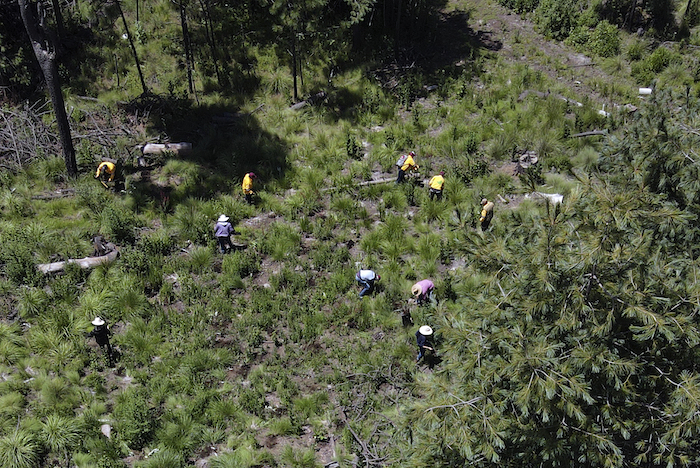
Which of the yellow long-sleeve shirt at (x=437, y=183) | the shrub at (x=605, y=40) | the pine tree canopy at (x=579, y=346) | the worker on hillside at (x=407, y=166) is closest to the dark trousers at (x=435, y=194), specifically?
the yellow long-sleeve shirt at (x=437, y=183)

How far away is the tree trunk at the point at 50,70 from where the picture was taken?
12484 millimetres

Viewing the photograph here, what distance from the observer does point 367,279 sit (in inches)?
424

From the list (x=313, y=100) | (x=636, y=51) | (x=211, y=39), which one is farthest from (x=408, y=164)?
(x=211, y=39)

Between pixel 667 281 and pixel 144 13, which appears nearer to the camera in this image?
pixel 667 281

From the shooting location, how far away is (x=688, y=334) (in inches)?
179

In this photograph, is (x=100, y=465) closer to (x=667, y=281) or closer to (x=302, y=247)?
(x=302, y=247)

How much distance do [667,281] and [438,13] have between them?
21.5 m

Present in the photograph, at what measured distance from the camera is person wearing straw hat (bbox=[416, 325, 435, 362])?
29.7 ft

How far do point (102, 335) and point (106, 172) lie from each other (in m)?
6.29

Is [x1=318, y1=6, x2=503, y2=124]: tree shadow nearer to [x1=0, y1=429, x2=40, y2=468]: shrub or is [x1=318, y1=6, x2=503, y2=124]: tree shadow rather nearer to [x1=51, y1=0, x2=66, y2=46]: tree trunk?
[x1=51, y1=0, x2=66, y2=46]: tree trunk

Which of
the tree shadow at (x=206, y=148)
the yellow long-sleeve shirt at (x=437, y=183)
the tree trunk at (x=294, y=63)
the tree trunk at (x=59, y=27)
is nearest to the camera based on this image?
the yellow long-sleeve shirt at (x=437, y=183)

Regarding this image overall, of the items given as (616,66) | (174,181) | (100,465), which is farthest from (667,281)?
(616,66)

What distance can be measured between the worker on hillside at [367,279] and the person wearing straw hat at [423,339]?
180cm

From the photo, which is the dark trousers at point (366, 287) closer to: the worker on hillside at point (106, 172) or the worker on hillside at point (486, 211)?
the worker on hillside at point (486, 211)
